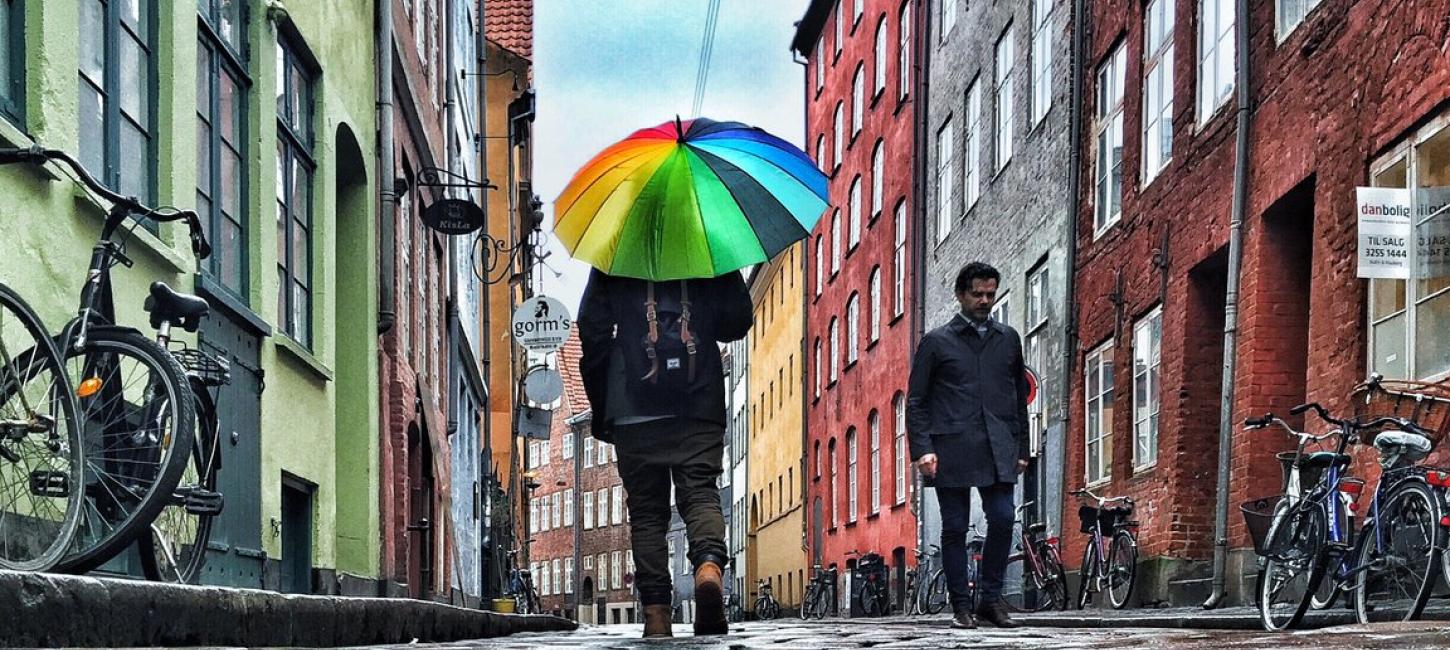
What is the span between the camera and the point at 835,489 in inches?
1469

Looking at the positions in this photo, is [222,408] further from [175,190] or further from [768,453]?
[768,453]

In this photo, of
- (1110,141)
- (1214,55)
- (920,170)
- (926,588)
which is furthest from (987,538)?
(920,170)

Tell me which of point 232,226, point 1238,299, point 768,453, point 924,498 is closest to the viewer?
point 232,226

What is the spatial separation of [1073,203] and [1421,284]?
8.64 m

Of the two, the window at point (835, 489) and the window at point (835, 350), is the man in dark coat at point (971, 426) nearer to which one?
the window at point (835, 489)

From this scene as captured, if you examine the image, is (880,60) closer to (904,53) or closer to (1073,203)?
(904,53)

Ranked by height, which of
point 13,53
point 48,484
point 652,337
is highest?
point 13,53

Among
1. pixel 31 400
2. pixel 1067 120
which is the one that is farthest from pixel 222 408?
pixel 1067 120

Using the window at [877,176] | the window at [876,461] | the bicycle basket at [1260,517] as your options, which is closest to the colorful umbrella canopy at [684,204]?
the bicycle basket at [1260,517]

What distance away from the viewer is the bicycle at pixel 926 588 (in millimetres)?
23562

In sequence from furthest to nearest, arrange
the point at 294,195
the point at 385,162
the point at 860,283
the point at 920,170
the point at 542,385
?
the point at 860,283 < the point at 920,170 < the point at 542,385 < the point at 385,162 < the point at 294,195

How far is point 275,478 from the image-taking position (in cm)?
1095

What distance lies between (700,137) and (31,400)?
3.42m

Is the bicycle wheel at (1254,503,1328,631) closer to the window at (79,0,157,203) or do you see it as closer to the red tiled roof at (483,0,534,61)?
the window at (79,0,157,203)
